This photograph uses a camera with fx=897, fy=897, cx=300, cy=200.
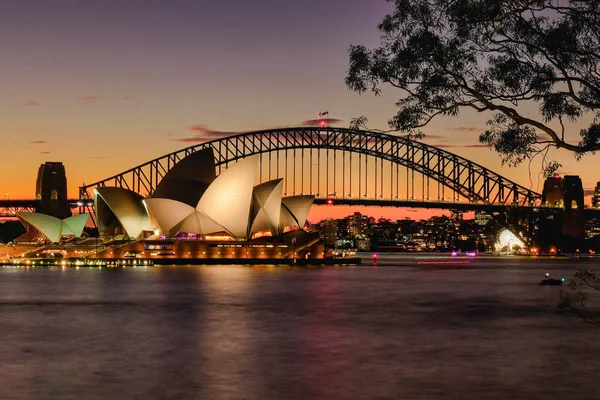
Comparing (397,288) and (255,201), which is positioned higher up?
(255,201)

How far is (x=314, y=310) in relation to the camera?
42594 millimetres

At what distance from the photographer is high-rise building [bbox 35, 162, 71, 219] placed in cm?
15538

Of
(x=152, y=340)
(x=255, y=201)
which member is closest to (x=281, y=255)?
(x=255, y=201)

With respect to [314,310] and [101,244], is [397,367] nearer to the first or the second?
[314,310]

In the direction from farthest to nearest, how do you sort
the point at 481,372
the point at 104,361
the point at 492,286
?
1. the point at 492,286
2. the point at 104,361
3. the point at 481,372

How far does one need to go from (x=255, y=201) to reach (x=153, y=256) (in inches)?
713

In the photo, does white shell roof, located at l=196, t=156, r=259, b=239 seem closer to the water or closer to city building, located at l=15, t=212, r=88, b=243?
city building, located at l=15, t=212, r=88, b=243

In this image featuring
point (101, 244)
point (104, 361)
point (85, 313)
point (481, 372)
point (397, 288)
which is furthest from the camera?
point (101, 244)

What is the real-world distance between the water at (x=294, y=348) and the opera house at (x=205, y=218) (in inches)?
2279

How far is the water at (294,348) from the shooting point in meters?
19.2

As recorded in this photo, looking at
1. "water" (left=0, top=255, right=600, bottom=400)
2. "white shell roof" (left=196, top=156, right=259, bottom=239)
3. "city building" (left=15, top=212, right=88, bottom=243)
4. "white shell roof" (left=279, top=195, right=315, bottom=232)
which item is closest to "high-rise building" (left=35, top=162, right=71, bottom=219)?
"city building" (left=15, top=212, right=88, bottom=243)

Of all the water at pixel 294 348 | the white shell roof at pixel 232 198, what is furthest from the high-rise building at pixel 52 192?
the water at pixel 294 348

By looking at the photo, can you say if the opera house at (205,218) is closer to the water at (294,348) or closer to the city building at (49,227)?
the city building at (49,227)

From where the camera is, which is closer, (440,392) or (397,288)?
(440,392)
